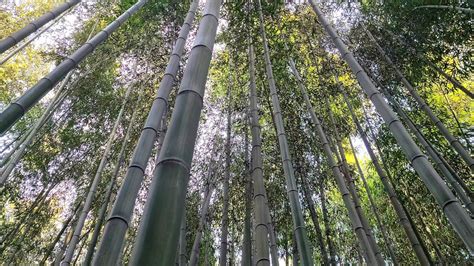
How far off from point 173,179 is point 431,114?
12.2ft

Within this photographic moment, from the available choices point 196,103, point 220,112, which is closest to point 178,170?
point 196,103

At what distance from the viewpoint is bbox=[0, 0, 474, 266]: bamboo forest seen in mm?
3297

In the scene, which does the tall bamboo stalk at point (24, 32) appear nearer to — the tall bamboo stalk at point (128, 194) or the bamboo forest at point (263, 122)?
the bamboo forest at point (263, 122)

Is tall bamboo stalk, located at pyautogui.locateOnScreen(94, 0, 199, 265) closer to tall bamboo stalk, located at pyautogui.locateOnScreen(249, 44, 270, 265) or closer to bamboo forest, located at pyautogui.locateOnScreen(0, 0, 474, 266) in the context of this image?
bamboo forest, located at pyautogui.locateOnScreen(0, 0, 474, 266)

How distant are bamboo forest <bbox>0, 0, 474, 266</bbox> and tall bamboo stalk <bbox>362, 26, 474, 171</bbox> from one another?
22 mm

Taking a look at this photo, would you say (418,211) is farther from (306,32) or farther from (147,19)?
(147,19)

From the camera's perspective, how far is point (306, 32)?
5273 millimetres

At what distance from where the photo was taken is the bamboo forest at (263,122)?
3.30 metres

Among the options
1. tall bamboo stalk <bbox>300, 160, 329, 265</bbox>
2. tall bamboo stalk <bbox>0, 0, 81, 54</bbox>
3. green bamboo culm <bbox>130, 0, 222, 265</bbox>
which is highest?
tall bamboo stalk <bbox>0, 0, 81, 54</bbox>

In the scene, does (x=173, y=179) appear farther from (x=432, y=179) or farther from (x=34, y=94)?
(x=34, y=94)

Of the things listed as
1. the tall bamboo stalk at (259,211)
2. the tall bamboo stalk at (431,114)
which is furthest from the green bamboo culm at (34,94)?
the tall bamboo stalk at (431,114)

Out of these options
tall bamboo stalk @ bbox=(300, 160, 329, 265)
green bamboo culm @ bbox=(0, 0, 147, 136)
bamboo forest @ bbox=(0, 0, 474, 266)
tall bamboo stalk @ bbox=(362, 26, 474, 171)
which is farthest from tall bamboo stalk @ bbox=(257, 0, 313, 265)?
tall bamboo stalk @ bbox=(362, 26, 474, 171)

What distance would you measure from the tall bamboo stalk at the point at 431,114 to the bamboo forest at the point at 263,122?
2 centimetres

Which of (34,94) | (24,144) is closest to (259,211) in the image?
(34,94)
